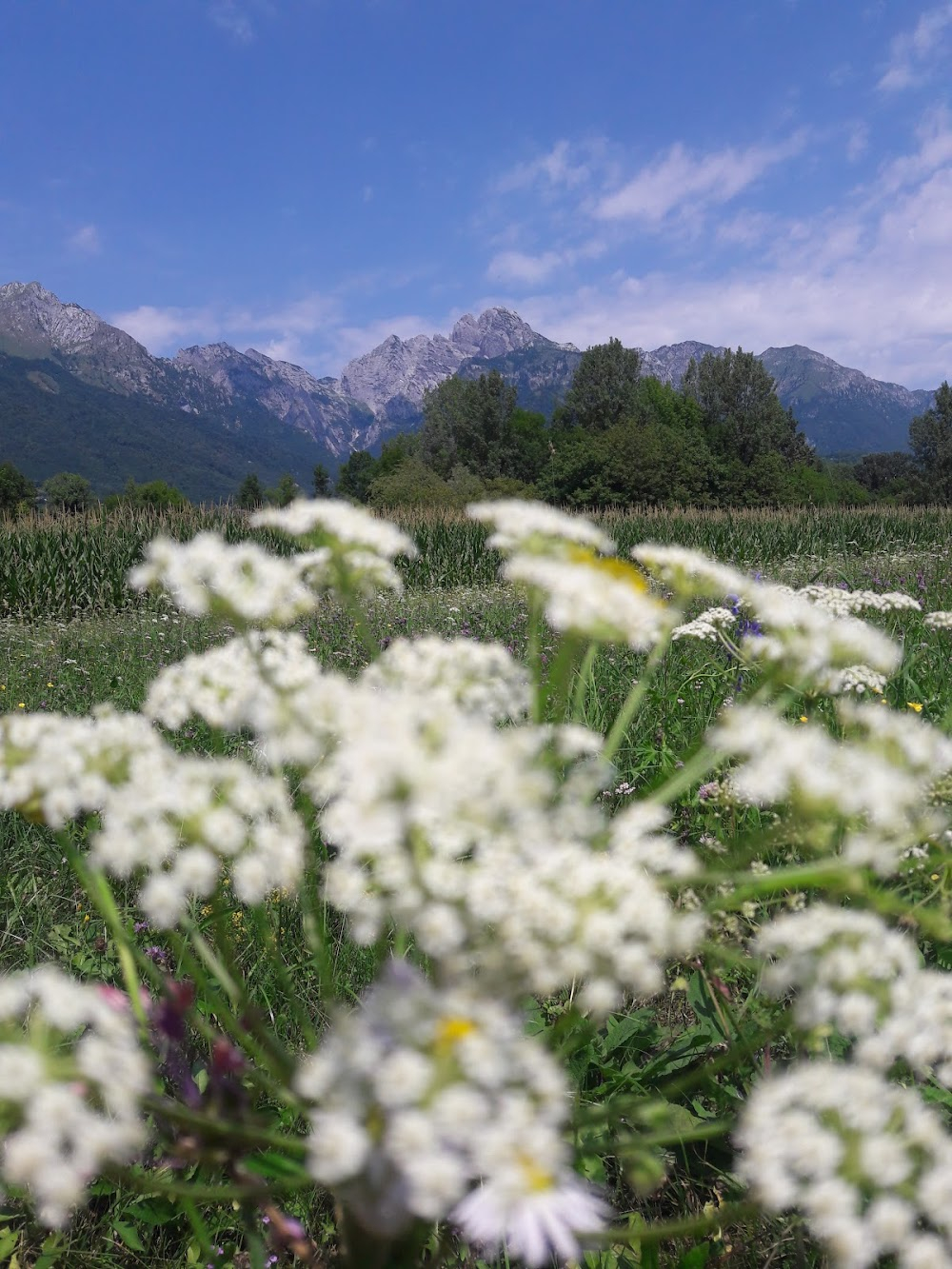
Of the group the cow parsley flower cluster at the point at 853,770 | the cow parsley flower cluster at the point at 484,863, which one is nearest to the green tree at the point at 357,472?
the cow parsley flower cluster at the point at 853,770

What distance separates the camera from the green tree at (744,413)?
272 feet

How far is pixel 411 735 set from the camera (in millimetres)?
900

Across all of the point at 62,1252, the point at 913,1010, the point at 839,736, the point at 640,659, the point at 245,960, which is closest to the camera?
the point at 913,1010

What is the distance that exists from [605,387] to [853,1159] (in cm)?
9617

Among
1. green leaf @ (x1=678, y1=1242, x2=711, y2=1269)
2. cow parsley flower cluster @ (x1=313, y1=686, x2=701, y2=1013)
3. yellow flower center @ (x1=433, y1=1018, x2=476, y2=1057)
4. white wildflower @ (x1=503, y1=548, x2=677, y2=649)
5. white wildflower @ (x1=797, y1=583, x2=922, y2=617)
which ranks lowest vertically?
green leaf @ (x1=678, y1=1242, x2=711, y2=1269)

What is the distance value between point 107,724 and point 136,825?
18 centimetres

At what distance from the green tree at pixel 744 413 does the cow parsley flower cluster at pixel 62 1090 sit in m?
86.8

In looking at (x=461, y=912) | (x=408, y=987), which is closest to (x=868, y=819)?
(x=461, y=912)

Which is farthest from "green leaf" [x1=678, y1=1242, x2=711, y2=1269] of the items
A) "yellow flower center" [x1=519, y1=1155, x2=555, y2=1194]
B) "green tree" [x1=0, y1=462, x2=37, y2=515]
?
"green tree" [x1=0, y1=462, x2=37, y2=515]

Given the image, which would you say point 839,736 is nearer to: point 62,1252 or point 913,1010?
point 913,1010

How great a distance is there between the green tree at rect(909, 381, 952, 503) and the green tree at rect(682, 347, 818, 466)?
13869 mm

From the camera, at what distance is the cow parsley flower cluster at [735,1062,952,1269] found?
802 millimetres

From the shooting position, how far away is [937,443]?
8625cm

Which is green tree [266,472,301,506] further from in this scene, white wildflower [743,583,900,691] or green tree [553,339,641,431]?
green tree [553,339,641,431]
